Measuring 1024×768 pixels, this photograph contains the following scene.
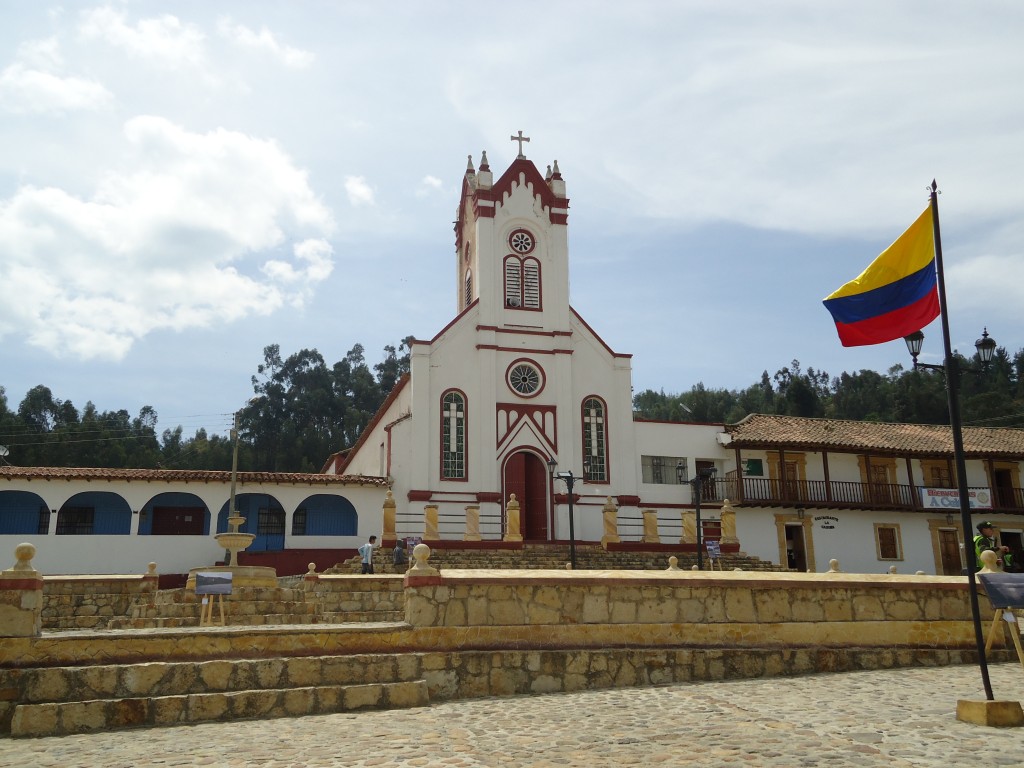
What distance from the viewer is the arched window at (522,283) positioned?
30.5 meters

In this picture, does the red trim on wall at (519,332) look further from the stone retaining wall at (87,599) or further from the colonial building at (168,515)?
the stone retaining wall at (87,599)

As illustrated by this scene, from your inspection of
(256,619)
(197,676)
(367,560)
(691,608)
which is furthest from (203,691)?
(367,560)

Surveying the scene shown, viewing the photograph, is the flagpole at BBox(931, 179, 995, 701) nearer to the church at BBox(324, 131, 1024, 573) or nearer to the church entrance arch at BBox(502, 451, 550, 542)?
the church at BBox(324, 131, 1024, 573)

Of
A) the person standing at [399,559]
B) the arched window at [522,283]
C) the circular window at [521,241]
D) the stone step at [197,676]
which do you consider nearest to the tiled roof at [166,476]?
the person standing at [399,559]

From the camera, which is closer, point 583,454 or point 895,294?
point 895,294

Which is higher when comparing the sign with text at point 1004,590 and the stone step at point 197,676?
the sign with text at point 1004,590

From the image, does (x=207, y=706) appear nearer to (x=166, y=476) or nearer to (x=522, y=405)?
(x=166, y=476)

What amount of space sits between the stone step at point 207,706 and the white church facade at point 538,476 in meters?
14.7

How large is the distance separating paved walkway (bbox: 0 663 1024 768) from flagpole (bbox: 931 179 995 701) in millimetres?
696

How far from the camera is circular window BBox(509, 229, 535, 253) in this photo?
102 feet

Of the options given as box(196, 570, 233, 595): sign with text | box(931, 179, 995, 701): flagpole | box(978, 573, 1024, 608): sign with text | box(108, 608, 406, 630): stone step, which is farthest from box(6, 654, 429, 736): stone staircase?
box(978, 573, 1024, 608): sign with text

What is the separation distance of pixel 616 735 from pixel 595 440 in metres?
21.8

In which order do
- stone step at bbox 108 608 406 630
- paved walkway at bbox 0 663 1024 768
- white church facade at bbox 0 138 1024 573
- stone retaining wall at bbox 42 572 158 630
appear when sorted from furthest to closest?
white church facade at bbox 0 138 1024 573 < stone retaining wall at bbox 42 572 158 630 < stone step at bbox 108 608 406 630 < paved walkway at bbox 0 663 1024 768

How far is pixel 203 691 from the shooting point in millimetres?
9445
